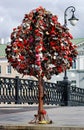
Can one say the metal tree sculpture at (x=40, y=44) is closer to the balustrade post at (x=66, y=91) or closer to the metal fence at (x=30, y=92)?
the metal fence at (x=30, y=92)

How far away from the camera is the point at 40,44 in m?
13.5

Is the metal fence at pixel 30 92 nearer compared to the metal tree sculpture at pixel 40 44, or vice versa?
the metal tree sculpture at pixel 40 44

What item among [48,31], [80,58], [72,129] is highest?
[80,58]

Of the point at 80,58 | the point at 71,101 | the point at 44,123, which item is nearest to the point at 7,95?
the point at 71,101

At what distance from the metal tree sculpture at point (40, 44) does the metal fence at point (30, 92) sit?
436 inches

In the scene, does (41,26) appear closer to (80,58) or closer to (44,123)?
(44,123)

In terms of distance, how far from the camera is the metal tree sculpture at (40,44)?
531 inches

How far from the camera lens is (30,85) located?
28188mm

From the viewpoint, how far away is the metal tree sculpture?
13492 mm

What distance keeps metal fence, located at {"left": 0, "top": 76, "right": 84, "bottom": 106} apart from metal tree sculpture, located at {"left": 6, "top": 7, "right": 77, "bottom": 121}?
11.1 metres

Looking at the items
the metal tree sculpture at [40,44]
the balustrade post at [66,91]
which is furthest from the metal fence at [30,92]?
the metal tree sculpture at [40,44]

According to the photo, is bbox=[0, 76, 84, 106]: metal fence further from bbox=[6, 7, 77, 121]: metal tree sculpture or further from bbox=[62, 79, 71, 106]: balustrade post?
bbox=[6, 7, 77, 121]: metal tree sculpture

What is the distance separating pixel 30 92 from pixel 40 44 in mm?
14594

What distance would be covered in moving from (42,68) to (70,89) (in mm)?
18705
